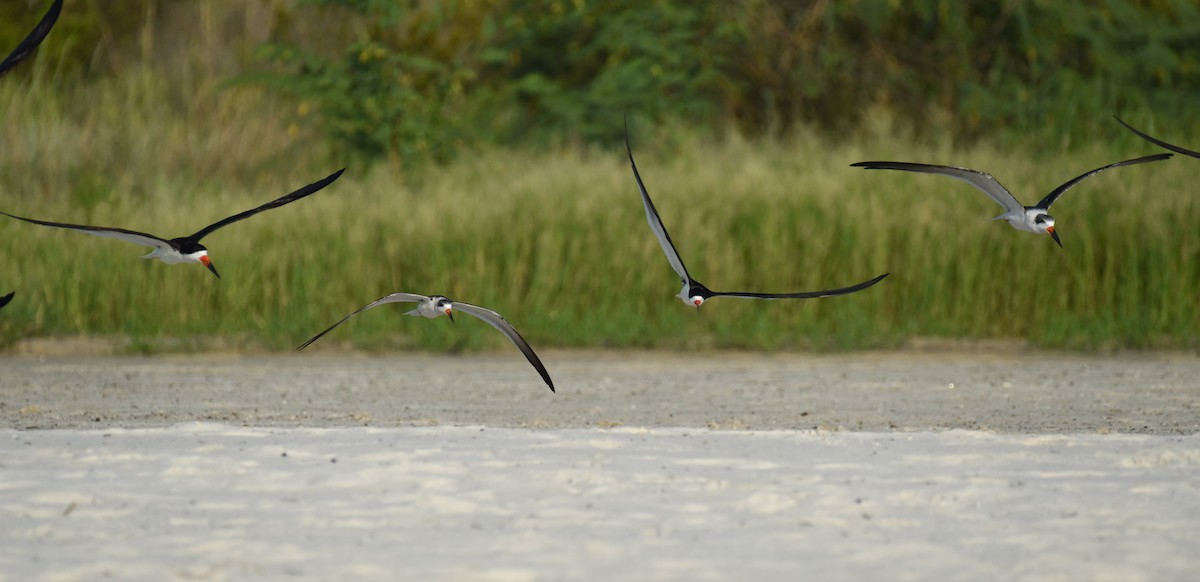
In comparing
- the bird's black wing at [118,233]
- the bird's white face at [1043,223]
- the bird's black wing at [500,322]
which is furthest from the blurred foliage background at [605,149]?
the bird's black wing at [118,233]

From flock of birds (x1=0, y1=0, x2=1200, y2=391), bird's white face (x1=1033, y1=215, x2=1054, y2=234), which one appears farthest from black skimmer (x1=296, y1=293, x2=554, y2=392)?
bird's white face (x1=1033, y1=215, x2=1054, y2=234)

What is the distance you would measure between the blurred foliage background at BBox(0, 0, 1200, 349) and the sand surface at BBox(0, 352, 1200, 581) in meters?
1.64

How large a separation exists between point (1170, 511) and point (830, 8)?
508 inches

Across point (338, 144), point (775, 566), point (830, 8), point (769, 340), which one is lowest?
point (775, 566)

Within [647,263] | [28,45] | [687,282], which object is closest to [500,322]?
[687,282]

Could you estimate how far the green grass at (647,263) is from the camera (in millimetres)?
11281

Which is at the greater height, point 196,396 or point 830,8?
point 830,8

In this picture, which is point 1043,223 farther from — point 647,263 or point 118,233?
point 647,263

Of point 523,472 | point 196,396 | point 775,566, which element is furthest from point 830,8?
point 775,566

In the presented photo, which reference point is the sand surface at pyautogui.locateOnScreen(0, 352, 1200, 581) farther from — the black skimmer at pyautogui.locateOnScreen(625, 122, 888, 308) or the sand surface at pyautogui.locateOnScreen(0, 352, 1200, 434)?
the black skimmer at pyautogui.locateOnScreen(625, 122, 888, 308)

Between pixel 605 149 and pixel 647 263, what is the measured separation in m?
4.66

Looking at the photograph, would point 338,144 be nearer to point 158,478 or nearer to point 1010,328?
point 1010,328

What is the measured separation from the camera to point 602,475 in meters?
6.38

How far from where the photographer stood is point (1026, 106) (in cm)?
1702
